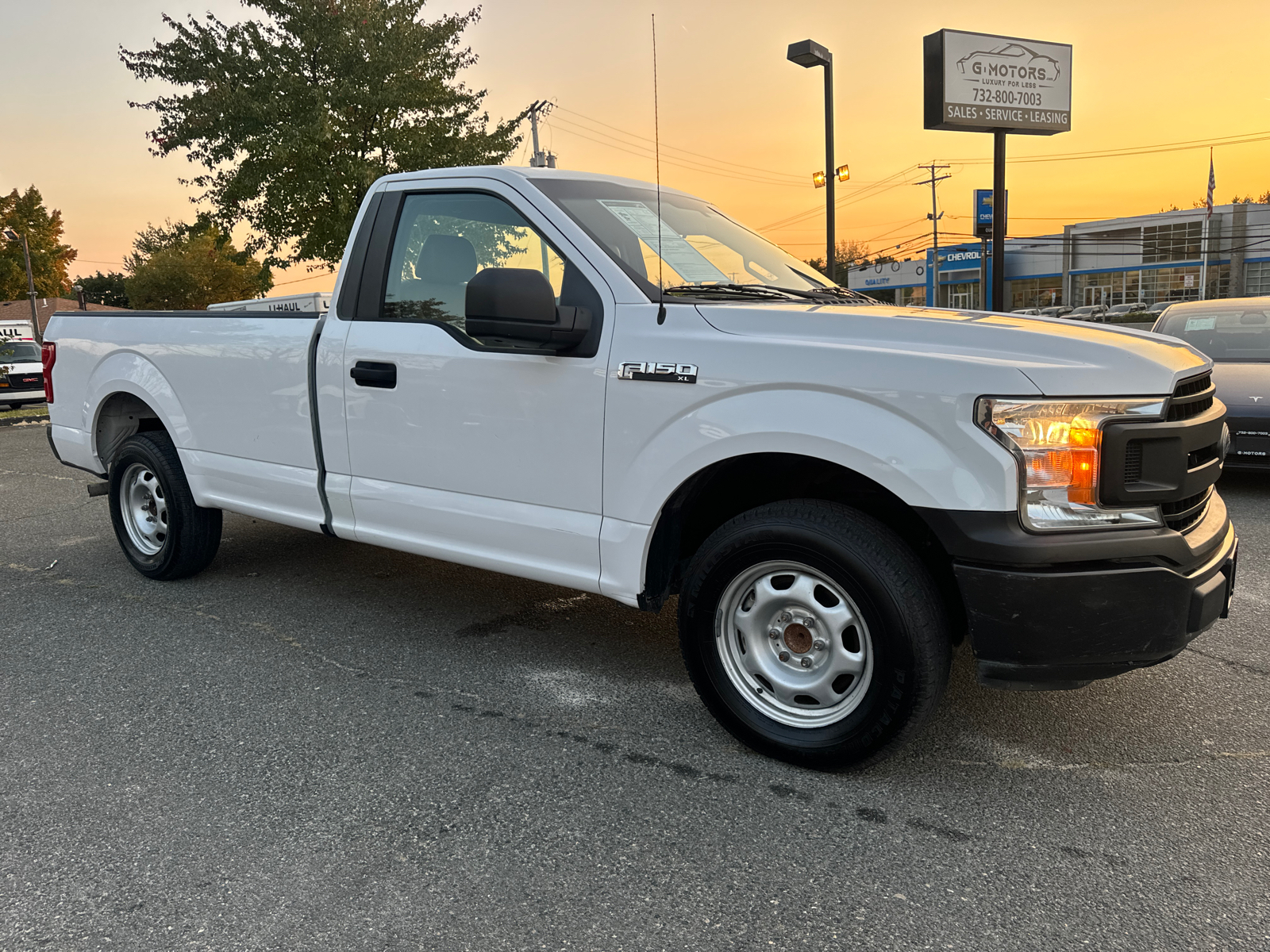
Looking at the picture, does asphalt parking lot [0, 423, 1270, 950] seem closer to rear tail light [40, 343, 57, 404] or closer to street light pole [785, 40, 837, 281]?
rear tail light [40, 343, 57, 404]

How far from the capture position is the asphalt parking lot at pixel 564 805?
2.39 metres

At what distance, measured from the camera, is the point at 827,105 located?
1656 cm

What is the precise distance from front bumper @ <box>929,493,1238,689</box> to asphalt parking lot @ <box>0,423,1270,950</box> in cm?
50

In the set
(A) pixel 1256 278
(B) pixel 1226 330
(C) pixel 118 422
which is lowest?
Result: (C) pixel 118 422

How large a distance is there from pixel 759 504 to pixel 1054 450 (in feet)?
4.02

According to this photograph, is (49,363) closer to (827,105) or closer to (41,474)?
→ (41,474)

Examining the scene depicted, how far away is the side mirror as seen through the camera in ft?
10.5

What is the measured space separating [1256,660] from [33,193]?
60576 mm

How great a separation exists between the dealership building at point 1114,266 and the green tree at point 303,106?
43732mm

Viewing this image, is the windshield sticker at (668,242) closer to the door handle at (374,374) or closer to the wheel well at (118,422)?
the door handle at (374,374)

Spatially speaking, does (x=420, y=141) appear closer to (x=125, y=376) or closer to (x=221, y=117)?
(x=221, y=117)

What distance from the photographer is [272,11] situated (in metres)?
20.3

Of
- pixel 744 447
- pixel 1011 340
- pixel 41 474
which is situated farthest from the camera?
pixel 41 474

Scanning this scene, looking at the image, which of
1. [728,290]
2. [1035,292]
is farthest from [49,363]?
[1035,292]
